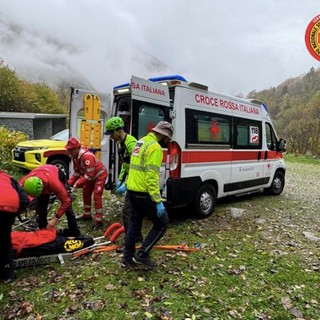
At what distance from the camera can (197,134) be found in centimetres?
616

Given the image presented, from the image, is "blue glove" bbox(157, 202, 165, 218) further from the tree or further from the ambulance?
the tree

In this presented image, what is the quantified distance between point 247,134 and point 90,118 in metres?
3.91

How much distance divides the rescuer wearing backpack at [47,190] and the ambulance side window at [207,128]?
2569 millimetres

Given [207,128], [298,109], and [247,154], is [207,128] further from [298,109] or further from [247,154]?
[298,109]

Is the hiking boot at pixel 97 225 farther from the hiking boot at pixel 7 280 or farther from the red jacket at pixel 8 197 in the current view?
the red jacket at pixel 8 197

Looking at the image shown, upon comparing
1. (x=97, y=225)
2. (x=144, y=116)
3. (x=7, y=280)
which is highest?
(x=144, y=116)

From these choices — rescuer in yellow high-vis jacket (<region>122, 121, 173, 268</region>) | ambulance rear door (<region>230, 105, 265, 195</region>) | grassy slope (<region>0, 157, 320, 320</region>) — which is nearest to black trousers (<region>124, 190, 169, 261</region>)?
rescuer in yellow high-vis jacket (<region>122, 121, 173, 268</region>)

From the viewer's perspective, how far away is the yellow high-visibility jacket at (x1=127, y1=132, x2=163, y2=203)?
3.75 m

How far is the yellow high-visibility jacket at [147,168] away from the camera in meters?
3.75

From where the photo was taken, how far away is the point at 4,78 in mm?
37000

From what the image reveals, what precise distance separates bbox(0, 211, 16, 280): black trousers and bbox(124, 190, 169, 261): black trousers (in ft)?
4.65

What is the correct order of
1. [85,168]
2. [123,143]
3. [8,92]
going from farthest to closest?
[8,92]
[85,168]
[123,143]

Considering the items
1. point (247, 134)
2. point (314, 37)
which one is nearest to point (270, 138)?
point (247, 134)

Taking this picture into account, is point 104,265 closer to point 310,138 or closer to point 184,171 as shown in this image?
point 184,171
